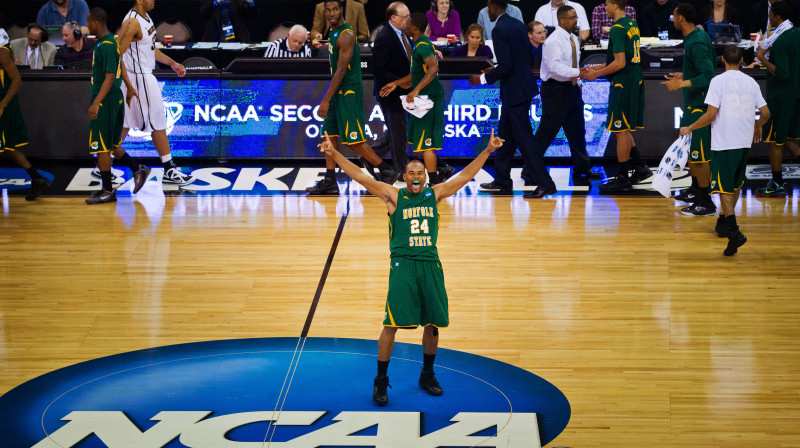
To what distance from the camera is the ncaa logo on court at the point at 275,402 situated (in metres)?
5.63

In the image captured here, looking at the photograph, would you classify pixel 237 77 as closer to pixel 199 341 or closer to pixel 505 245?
pixel 505 245

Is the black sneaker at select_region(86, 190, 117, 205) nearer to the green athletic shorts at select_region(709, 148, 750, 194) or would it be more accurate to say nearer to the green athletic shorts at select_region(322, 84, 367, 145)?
the green athletic shorts at select_region(322, 84, 367, 145)

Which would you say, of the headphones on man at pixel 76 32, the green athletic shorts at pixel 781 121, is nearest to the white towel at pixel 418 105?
the green athletic shorts at pixel 781 121

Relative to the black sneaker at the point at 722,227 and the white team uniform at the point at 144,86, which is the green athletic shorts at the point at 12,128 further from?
the black sneaker at the point at 722,227

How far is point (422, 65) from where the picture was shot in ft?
33.6

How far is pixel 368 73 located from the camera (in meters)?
11.9

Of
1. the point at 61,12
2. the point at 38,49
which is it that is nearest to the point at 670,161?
the point at 38,49

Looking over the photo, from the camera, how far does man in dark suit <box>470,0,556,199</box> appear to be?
10211 millimetres

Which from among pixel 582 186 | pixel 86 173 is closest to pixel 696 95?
pixel 582 186

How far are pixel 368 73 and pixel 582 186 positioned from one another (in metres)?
2.79

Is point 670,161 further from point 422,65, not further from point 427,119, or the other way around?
point 422,65

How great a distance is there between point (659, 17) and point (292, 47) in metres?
5.15

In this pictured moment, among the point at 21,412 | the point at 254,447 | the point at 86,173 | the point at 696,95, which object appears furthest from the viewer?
the point at 86,173

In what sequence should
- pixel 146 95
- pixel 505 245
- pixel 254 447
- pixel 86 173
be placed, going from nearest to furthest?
pixel 254 447, pixel 505 245, pixel 146 95, pixel 86 173
